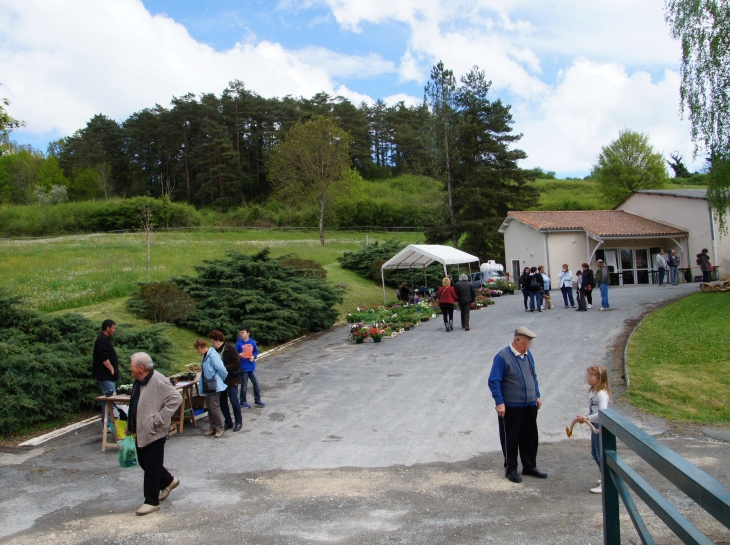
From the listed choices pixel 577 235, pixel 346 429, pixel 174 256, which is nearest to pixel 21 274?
pixel 174 256

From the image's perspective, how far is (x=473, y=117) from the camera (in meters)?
42.5

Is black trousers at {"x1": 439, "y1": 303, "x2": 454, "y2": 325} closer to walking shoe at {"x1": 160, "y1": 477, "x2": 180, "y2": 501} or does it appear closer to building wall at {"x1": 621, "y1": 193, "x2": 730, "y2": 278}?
walking shoe at {"x1": 160, "y1": 477, "x2": 180, "y2": 501}

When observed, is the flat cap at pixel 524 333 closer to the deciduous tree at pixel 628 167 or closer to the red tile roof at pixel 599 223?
the red tile roof at pixel 599 223

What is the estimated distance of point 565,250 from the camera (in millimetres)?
31453

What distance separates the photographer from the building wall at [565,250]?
31219 mm

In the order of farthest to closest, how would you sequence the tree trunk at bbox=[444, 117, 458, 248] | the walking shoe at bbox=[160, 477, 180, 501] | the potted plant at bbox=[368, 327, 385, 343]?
the tree trunk at bbox=[444, 117, 458, 248]
the potted plant at bbox=[368, 327, 385, 343]
the walking shoe at bbox=[160, 477, 180, 501]

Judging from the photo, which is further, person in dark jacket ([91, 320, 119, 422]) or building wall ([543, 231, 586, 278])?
building wall ([543, 231, 586, 278])

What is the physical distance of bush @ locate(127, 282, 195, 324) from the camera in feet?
54.5

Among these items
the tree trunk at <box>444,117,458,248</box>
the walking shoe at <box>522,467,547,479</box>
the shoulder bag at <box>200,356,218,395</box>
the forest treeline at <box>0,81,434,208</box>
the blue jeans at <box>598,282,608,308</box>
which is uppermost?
the forest treeline at <box>0,81,434,208</box>

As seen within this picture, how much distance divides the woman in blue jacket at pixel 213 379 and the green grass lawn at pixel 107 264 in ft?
17.6

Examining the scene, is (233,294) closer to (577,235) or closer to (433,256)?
(433,256)

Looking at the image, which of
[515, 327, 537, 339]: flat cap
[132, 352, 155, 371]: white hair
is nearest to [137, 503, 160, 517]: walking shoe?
[132, 352, 155, 371]: white hair

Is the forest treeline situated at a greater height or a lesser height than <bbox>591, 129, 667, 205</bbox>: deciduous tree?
greater

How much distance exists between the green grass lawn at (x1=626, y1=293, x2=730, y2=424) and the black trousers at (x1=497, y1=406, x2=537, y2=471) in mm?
4102
